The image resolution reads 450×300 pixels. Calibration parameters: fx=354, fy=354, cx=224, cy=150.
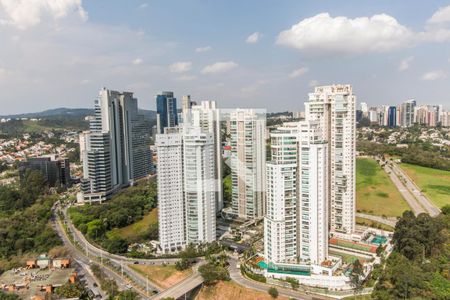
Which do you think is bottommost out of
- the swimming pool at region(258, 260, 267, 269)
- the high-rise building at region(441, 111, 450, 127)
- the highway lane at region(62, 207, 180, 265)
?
the highway lane at region(62, 207, 180, 265)

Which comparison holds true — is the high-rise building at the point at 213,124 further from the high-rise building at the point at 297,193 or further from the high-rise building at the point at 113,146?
the high-rise building at the point at 113,146

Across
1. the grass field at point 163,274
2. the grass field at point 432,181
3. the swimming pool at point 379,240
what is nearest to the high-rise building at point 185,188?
the grass field at point 163,274

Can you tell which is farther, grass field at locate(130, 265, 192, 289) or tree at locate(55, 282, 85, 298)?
grass field at locate(130, 265, 192, 289)

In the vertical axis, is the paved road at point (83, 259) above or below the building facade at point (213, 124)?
below

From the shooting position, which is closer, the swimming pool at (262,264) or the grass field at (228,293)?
the grass field at (228,293)

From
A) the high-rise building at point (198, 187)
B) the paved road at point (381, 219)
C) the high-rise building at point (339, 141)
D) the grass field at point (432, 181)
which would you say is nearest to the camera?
the high-rise building at point (198, 187)

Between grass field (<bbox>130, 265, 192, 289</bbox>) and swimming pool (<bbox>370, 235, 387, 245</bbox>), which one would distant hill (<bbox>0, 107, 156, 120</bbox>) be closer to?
grass field (<bbox>130, 265, 192, 289</bbox>)

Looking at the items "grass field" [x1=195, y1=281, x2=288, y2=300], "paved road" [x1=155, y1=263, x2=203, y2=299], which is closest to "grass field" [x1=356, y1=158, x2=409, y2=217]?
"grass field" [x1=195, y1=281, x2=288, y2=300]

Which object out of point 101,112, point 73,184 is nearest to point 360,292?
point 101,112
